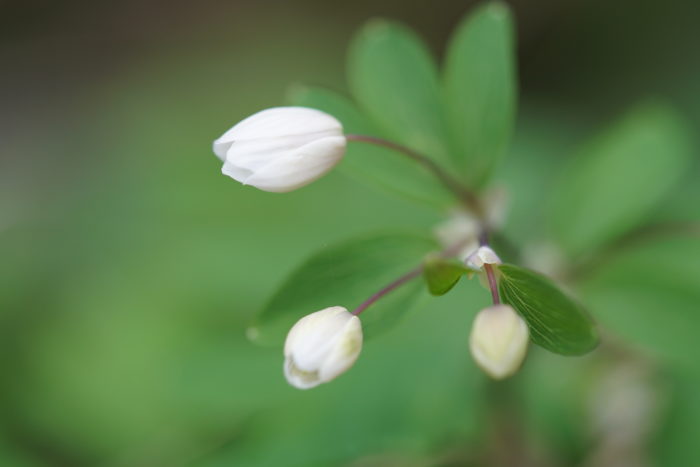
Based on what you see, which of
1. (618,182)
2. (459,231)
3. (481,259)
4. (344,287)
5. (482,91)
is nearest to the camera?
(481,259)

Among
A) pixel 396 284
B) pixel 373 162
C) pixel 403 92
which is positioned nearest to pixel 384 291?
pixel 396 284

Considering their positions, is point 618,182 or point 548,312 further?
point 618,182

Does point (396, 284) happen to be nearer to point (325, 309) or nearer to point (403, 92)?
point (325, 309)

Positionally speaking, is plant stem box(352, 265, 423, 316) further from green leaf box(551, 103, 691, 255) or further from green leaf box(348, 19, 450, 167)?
green leaf box(551, 103, 691, 255)

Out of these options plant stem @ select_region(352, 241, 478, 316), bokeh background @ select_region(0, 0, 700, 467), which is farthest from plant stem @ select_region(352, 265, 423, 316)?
bokeh background @ select_region(0, 0, 700, 467)

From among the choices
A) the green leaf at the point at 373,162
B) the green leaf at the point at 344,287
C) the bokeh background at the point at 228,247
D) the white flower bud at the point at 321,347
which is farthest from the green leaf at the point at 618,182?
the white flower bud at the point at 321,347

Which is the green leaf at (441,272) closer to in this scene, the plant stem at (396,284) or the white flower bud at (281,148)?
the plant stem at (396,284)

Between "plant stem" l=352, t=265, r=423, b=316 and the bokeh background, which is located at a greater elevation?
the bokeh background

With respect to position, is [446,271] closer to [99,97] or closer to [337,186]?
[337,186]
